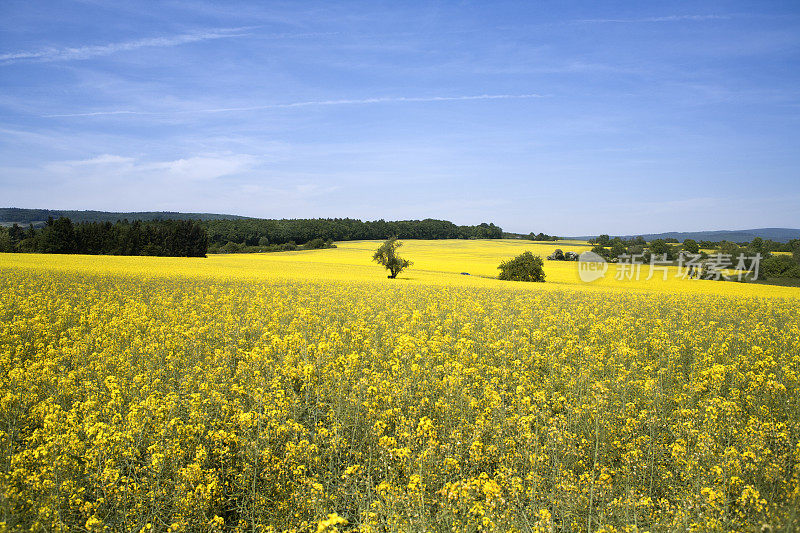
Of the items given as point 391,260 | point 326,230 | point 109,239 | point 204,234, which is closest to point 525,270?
point 391,260

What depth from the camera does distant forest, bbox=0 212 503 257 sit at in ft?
199

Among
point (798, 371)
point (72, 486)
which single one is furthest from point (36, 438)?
point (798, 371)

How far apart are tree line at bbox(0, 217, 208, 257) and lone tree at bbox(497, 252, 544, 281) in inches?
Answer: 2049

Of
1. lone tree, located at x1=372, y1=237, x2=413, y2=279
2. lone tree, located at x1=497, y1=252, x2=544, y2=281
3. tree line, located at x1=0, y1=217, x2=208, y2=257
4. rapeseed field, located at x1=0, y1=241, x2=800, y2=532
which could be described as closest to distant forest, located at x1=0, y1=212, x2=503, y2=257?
tree line, located at x1=0, y1=217, x2=208, y2=257

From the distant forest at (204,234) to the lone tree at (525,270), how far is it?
5205 centimetres

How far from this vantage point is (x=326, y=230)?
99.3 metres

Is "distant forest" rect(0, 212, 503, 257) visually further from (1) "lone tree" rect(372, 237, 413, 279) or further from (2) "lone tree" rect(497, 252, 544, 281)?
(2) "lone tree" rect(497, 252, 544, 281)

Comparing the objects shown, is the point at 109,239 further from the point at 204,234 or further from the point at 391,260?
the point at 391,260

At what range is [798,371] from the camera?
7594 millimetres

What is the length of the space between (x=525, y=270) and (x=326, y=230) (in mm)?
65624

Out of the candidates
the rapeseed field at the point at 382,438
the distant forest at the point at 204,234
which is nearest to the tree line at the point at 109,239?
the distant forest at the point at 204,234

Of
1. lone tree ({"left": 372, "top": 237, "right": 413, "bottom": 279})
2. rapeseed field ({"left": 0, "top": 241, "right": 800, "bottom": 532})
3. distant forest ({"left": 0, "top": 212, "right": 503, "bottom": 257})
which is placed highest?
distant forest ({"left": 0, "top": 212, "right": 503, "bottom": 257})

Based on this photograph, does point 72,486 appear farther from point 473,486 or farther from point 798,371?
point 798,371

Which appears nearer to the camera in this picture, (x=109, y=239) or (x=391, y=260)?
(x=391, y=260)
